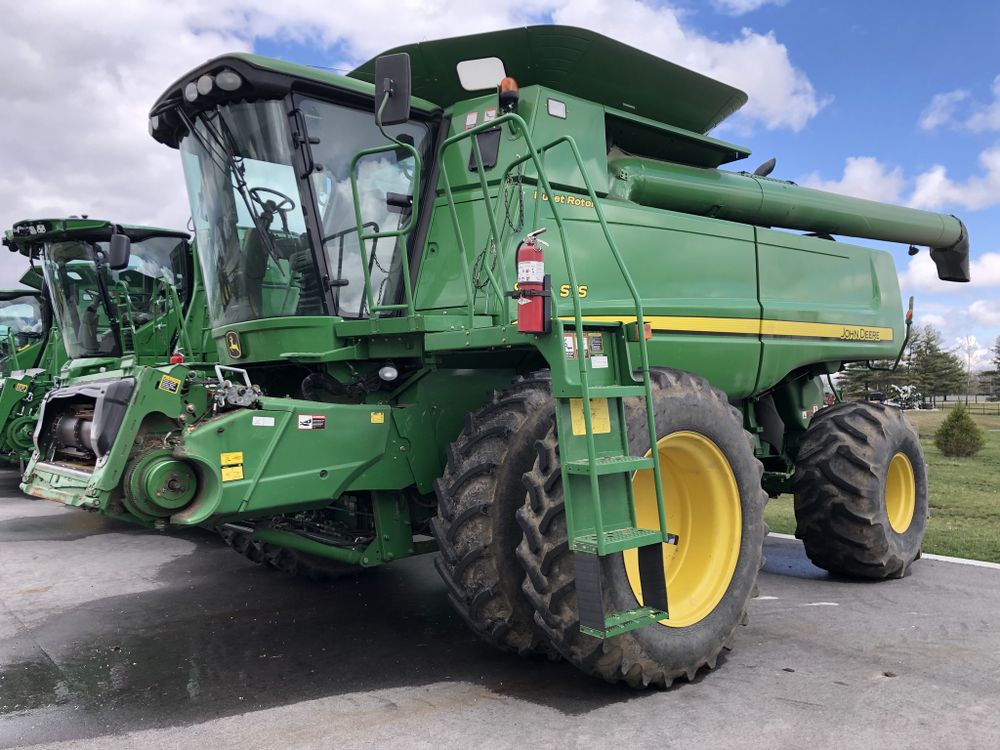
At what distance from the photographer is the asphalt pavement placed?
127 inches

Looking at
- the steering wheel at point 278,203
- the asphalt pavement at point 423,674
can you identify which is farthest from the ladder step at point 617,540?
the steering wheel at point 278,203

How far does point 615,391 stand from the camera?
3.48 meters

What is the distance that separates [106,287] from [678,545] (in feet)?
27.9

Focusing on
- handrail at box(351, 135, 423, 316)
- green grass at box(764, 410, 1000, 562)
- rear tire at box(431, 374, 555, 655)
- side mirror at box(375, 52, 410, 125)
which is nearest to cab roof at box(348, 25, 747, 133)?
handrail at box(351, 135, 423, 316)

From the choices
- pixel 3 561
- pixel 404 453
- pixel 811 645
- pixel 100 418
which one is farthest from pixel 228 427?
pixel 3 561

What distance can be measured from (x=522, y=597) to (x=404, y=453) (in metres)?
1.00

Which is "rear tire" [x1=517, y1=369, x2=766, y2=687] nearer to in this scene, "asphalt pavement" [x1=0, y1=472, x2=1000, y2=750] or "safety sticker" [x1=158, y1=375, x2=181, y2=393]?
"asphalt pavement" [x1=0, y1=472, x2=1000, y2=750]

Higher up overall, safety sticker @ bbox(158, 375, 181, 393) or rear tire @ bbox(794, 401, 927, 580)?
safety sticker @ bbox(158, 375, 181, 393)

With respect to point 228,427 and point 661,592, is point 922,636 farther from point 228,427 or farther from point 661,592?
point 228,427

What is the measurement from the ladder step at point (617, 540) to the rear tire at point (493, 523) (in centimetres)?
50

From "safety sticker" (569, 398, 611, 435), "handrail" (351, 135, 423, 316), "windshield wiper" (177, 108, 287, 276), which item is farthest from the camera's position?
"windshield wiper" (177, 108, 287, 276)

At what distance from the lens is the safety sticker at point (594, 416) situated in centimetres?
340

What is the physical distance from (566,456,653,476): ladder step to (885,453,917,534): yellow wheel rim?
3.59 meters

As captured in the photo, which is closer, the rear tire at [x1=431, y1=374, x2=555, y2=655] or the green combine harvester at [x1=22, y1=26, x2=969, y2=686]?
the green combine harvester at [x1=22, y1=26, x2=969, y2=686]
